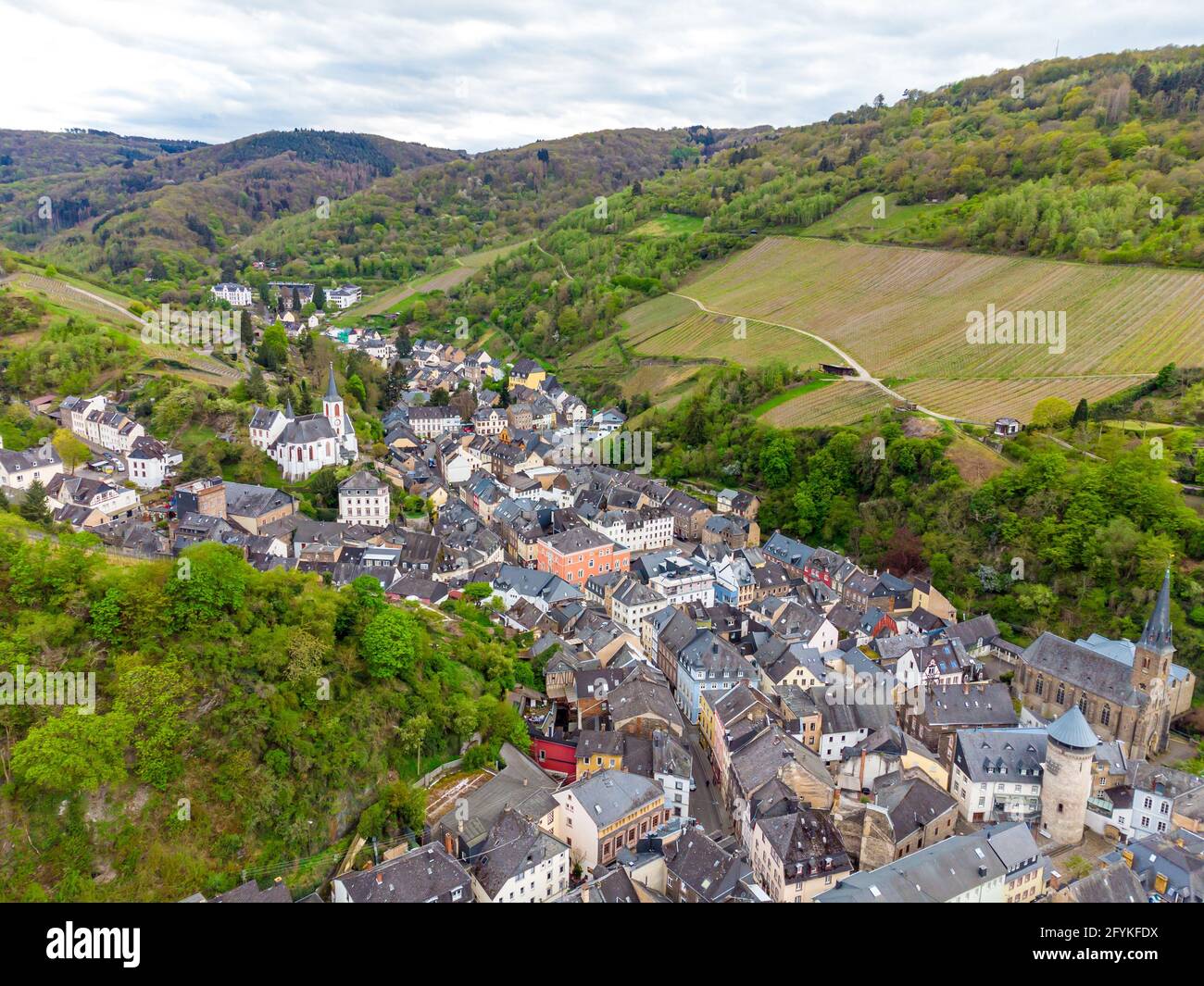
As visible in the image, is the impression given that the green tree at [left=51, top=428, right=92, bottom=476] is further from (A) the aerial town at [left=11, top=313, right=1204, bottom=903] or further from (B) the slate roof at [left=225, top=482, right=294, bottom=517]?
(B) the slate roof at [left=225, top=482, right=294, bottom=517]

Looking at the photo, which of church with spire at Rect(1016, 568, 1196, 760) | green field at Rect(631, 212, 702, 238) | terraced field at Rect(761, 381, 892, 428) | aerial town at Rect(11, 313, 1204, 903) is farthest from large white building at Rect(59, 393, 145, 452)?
green field at Rect(631, 212, 702, 238)

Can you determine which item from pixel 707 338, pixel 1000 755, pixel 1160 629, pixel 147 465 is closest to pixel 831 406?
pixel 707 338

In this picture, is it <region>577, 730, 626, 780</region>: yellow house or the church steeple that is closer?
<region>577, 730, 626, 780</region>: yellow house

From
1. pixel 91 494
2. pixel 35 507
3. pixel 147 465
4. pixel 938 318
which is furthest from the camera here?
pixel 938 318

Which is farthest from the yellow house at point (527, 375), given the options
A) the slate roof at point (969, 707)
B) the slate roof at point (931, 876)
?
the slate roof at point (931, 876)

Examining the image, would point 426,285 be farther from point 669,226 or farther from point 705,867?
point 705,867
